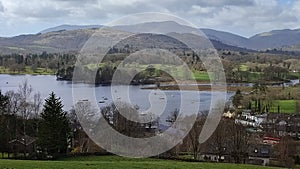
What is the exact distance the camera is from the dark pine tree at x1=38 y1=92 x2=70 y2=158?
24.5 meters

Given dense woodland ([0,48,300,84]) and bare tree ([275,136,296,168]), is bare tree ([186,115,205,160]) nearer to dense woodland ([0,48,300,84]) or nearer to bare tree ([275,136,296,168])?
bare tree ([275,136,296,168])

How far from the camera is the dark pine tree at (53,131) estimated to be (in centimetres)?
2454

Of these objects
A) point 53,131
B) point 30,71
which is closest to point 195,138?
point 53,131

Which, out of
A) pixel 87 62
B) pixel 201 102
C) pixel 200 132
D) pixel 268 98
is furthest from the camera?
pixel 87 62

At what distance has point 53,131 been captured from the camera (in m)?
25.5

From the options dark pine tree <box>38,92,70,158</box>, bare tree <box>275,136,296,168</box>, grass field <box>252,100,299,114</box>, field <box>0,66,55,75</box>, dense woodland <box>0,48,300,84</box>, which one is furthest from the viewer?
field <box>0,66,55,75</box>

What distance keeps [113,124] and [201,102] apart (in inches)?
1338

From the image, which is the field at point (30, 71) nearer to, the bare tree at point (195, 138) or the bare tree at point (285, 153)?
the bare tree at point (195, 138)

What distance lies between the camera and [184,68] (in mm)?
77375

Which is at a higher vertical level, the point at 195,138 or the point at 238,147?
the point at 195,138

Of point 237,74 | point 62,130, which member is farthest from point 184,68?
point 62,130

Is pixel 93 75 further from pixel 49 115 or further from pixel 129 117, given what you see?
pixel 49 115

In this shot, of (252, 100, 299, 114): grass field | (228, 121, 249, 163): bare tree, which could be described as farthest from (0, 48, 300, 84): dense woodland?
(228, 121, 249, 163): bare tree

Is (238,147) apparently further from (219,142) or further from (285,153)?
(285,153)
